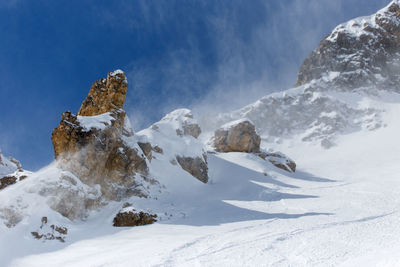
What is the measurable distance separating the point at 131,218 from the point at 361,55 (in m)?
120

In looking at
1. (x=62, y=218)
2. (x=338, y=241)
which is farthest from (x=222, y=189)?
(x=338, y=241)

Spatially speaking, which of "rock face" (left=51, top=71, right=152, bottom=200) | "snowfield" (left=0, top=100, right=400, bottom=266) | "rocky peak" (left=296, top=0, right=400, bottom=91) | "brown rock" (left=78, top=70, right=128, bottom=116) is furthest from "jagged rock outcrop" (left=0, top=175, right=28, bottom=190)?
"rocky peak" (left=296, top=0, right=400, bottom=91)

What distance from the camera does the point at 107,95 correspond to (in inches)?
934

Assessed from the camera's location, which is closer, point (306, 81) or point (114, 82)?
point (114, 82)

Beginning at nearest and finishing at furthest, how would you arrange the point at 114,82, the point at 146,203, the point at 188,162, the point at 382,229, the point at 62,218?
the point at 382,229
the point at 62,218
the point at 146,203
the point at 114,82
the point at 188,162

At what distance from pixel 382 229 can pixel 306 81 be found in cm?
11816

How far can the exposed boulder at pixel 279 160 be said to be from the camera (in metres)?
42.0

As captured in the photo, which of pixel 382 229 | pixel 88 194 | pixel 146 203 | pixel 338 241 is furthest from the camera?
pixel 146 203

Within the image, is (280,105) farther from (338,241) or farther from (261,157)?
(338,241)

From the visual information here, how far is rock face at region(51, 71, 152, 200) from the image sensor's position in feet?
58.9

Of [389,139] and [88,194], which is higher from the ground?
[389,139]

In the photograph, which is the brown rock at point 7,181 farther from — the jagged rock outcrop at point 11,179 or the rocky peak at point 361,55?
the rocky peak at point 361,55

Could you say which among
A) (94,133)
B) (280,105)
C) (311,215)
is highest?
(280,105)

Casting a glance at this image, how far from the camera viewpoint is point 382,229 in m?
11.5
